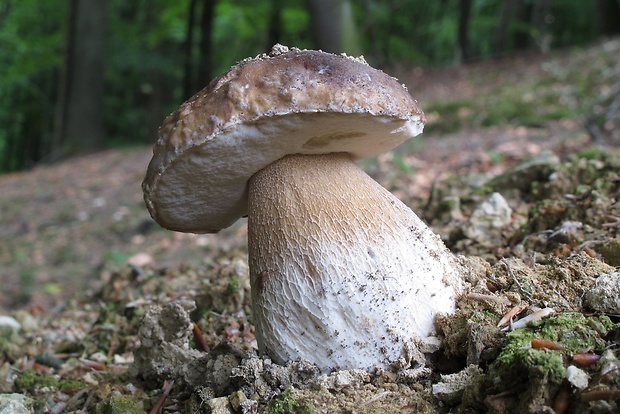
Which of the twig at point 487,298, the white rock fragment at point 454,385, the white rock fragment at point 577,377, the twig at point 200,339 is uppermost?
the twig at point 487,298

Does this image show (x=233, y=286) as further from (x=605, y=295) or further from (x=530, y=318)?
(x=605, y=295)

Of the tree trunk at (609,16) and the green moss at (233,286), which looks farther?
the tree trunk at (609,16)

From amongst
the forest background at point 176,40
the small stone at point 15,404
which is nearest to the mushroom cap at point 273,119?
the small stone at point 15,404

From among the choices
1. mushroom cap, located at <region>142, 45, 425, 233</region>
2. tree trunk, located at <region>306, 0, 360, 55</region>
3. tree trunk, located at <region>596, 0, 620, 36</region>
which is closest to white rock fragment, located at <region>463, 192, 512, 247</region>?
mushroom cap, located at <region>142, 45, 425, 233</region>

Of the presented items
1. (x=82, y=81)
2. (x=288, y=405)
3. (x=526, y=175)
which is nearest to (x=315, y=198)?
(x=288, y=405)

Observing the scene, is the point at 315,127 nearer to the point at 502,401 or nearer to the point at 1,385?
the point at 502,401

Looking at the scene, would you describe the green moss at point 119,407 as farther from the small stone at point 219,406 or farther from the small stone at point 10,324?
the small stone at point 10,324
